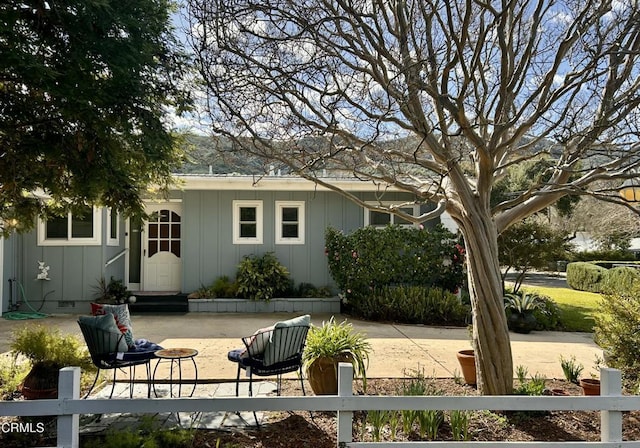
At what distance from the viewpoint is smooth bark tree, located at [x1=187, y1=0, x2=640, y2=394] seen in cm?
414

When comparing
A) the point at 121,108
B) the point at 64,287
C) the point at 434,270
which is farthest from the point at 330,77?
the point at 64,287

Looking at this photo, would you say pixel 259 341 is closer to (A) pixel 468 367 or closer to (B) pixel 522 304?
(A) pixel 468 367

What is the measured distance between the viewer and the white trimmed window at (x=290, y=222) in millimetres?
11555

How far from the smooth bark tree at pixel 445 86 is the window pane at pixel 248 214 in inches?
253

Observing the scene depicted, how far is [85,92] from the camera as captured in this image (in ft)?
12.2

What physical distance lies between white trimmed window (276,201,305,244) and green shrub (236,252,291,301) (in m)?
0.65

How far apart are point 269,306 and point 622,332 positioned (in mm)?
7268

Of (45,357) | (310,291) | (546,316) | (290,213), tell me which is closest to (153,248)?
(290,213)

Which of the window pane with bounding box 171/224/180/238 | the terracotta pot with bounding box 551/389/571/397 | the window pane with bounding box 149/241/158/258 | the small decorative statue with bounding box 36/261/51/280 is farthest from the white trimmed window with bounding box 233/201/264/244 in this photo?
the terracotta pot with bounding box 551/389/571/397

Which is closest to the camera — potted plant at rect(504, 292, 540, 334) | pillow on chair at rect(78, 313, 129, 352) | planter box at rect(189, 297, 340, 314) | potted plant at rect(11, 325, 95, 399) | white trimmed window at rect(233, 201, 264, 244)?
potted plant at rect(11, 325, 95, 399)

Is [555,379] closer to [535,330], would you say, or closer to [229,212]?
[535,330]

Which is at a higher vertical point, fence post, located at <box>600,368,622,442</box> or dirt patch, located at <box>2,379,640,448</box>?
fence post, located at <box>600,368,622,442</box>

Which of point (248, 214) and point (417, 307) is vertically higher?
point (248, 214)

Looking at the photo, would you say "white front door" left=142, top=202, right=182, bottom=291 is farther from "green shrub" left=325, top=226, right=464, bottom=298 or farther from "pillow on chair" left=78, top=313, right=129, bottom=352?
"pillow on chair" left=78, top=313, right=129, bottom=352
